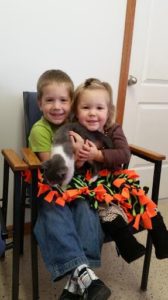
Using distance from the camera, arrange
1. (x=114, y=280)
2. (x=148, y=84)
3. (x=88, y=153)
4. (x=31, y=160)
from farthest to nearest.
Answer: (x=148, y=84)
(x=114, y=280)
(x=88, y=153)
(x=31, y=160)

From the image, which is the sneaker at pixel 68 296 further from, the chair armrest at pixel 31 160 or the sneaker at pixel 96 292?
the chair armrest at pixel 31 160

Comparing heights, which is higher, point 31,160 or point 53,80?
point 53,80

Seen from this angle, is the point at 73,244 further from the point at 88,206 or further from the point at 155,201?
the point at 155,201

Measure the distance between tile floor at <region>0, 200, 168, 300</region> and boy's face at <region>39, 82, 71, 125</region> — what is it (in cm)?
74

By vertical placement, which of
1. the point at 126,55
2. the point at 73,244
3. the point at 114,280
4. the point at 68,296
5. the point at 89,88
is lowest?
the point at 114,280

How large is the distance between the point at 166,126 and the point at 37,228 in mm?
1396

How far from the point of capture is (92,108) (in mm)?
1201

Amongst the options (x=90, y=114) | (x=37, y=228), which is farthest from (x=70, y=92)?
(x=37, y=228)

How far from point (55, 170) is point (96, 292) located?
0.42m

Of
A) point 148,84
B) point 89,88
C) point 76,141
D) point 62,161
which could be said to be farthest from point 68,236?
point 148,84

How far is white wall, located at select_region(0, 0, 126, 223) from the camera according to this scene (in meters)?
1.44

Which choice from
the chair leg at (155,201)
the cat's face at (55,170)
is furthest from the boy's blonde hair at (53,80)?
the chair leg at (155,201)

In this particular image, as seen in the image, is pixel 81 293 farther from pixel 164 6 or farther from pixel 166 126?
pixel 164 6

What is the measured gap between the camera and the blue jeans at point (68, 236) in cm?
99
